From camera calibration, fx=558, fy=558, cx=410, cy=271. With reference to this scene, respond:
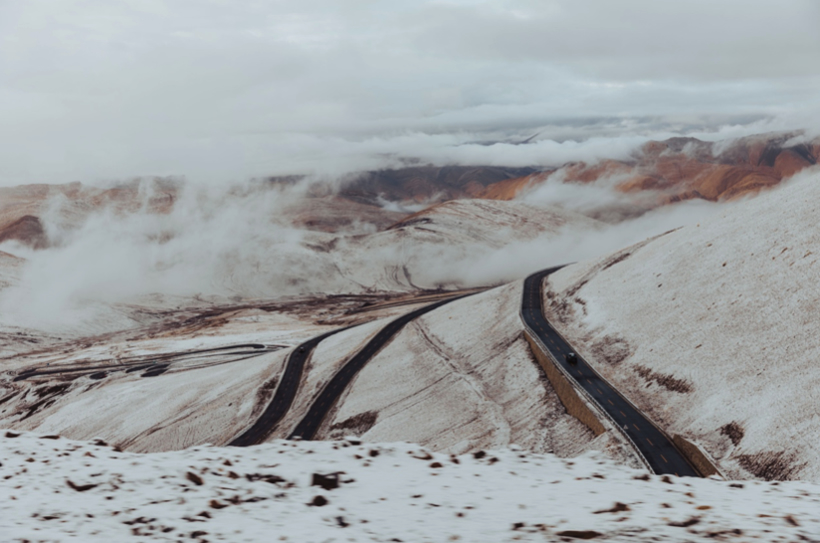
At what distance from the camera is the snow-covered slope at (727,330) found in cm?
3394

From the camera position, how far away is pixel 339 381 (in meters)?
69.2

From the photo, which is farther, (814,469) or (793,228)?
(793,228)

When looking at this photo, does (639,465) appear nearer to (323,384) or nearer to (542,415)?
(542,415)

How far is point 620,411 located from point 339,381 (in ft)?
119

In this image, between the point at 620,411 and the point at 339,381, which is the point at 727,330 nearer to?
the point at 620,411

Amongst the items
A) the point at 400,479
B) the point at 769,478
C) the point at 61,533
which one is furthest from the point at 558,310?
the point at 61,533

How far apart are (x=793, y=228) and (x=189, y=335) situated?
12692 centimetres

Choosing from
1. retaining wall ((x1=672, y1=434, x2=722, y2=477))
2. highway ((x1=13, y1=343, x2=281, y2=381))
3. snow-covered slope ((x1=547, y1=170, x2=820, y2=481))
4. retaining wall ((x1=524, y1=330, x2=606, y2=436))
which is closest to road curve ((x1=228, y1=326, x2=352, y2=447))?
highway ((x1=13, y1=343, x2=281, y2=381))

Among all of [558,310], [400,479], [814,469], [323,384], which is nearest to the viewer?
[400,479]

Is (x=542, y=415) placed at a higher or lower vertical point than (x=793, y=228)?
lower

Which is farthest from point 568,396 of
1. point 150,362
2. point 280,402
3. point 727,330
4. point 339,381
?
point 150,362

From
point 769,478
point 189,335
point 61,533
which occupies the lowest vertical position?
point 189,335

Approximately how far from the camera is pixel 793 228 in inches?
2205

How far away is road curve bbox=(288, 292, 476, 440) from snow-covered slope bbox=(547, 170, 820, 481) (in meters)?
24.4
